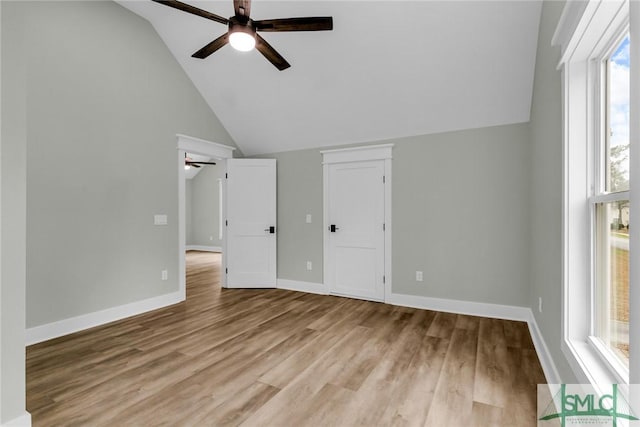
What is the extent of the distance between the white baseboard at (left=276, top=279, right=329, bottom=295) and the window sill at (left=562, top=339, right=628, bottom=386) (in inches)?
127

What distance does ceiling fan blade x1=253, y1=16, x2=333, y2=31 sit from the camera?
218 cm

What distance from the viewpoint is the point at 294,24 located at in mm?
2229

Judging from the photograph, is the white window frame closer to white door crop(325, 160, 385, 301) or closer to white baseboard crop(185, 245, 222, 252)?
white door crop(325, 160, 385, 301)

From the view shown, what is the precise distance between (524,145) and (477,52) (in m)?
1.22

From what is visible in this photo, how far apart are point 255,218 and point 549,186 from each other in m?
3.89

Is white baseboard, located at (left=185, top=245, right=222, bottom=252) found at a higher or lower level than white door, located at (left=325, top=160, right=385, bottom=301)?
lower

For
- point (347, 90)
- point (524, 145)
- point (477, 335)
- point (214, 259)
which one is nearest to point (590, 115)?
point (524, 145)

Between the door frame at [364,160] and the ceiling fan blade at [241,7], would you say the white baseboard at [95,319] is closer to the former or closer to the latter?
the door frame at [364,160]

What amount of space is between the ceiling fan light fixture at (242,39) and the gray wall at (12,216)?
3.94ft

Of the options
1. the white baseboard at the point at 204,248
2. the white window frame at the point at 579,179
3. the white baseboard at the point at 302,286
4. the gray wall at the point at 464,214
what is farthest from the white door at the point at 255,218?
the white baseboard at the point at 204,248

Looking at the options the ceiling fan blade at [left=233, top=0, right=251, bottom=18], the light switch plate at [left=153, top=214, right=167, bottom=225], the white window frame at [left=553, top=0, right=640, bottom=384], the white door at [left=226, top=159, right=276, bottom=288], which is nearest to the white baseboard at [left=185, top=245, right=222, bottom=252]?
the white door at [left=226, top=159, right=276, bottom=288]

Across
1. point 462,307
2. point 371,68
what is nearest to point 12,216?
point 371,68

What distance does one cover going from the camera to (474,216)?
357cm

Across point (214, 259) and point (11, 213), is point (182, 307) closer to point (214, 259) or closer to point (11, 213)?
point (11, 213)
